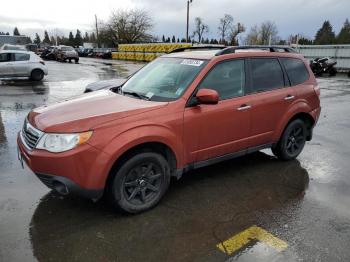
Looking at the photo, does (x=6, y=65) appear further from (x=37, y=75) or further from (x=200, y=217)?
Result: (x=200, y=217)

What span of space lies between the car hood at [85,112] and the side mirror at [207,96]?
1.34 feet

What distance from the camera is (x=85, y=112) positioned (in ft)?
11.9

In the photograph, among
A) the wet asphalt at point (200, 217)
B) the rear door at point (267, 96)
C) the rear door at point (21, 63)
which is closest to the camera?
the wet asphalt at point (200, 217)

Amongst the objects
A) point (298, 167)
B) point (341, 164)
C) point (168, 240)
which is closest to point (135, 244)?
point (168, 240)

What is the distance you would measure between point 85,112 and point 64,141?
450mm

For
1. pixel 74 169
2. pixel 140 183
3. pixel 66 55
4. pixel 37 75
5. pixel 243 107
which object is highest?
pixel 66 55

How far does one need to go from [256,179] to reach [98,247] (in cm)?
255

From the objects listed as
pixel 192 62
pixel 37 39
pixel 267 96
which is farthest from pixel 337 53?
pixel 37 39

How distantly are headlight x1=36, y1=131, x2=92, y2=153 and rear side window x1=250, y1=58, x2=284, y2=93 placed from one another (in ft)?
8.21

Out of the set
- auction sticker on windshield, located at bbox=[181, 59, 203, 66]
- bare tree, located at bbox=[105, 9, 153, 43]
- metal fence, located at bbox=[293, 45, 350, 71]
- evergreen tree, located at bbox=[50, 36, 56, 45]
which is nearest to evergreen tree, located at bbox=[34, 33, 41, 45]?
evergreen tree, located at bbox=[50, 36, 56, 45]

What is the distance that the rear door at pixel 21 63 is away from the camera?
16188 millimetres

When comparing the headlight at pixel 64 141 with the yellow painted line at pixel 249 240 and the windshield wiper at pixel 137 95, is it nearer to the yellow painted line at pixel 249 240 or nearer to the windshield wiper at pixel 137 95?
the windshield wiper at pixel 137 95

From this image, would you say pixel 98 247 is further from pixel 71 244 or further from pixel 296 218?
pixel 296 218

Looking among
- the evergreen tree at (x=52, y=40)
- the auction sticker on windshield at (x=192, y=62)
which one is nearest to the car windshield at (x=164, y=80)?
the auction sticker on windshield at (x=192, y=62)
